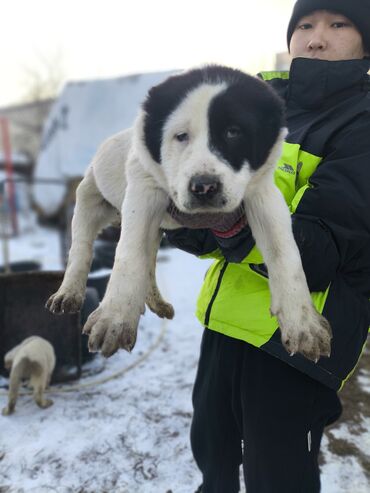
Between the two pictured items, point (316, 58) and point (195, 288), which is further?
point (195, 288)

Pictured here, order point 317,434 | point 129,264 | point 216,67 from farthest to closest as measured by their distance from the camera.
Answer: point 317,434, point 216,67, point 129,264

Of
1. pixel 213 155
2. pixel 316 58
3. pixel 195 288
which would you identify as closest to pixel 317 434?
pixel 213 155

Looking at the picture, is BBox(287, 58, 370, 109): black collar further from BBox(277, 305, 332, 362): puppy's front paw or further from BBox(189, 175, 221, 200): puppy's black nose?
BBox(277, 305, 332, 362): puppy's front paw

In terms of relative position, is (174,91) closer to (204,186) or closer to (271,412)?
(204,186)

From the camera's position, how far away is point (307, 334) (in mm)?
1399

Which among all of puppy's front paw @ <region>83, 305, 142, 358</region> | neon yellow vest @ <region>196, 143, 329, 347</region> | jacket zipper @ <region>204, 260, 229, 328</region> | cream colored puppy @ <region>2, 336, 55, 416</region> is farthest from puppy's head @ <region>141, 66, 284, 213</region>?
cream colored puppy @ <region>2, 336, 55, 416</region>

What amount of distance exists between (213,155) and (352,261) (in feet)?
2.48

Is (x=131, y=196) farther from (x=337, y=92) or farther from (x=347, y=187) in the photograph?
(x=337, y=92)

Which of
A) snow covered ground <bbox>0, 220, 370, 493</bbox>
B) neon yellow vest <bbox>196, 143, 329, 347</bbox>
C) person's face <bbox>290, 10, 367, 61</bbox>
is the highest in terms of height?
person's face <bbox>290, 10, 367, 61</bbox>

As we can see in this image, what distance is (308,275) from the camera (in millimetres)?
1578

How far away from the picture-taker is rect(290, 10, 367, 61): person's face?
1.85 m

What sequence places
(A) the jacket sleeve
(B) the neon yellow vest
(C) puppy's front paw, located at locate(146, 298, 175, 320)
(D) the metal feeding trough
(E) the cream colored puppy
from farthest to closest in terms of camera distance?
(D) the metal feeding trough < (E) the cream colored puppy < (C) puppy's front paw, located at locate(146, 298, 175, 320) < (B) the neon yellow vest < (A) the jacket sleeve

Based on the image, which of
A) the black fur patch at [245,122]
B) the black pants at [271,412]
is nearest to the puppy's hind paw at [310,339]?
the black pants at [271,412]

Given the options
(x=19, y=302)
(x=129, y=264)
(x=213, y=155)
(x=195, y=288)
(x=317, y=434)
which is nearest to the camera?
(x=213, y=155)
